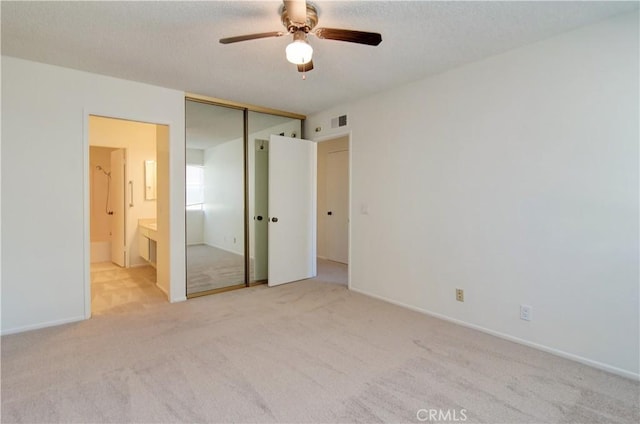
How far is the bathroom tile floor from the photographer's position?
3.70m

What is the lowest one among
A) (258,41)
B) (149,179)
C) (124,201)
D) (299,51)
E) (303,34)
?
(124,201)

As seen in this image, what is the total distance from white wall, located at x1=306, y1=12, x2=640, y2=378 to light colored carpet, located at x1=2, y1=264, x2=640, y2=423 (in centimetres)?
34

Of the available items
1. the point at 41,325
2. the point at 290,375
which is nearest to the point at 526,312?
the point at 290,375

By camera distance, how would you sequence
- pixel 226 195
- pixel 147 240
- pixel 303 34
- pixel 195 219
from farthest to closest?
pixel 147 240 → pixel 226 195 → pixel 195 219 → pixel 303 34

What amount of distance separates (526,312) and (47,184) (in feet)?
14.9

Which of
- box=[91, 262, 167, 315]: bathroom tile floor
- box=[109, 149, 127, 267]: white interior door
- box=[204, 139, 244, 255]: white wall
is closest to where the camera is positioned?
box=[91, 262, 167, 315]: bathroom tile floor

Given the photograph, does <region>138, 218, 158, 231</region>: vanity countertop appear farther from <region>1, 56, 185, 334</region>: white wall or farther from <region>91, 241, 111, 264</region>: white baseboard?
<region>1, 56, 185, 334</region>: white wall

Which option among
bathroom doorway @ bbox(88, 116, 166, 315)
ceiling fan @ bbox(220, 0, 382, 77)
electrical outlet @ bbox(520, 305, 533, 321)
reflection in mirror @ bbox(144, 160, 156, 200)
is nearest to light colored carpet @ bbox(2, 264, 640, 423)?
electrical outlet @ bbox(520, 305, 533, 321)

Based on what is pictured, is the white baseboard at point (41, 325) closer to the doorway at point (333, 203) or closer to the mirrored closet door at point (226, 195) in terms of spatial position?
the mirrored closet door at point (226, 195)

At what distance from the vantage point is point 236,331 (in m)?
3.00

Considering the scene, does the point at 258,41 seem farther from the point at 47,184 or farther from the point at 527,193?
the point at 527,193

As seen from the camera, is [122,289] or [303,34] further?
[122,289]

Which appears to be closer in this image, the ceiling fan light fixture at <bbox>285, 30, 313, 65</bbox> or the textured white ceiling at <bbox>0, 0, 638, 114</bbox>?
the ceiling fan light fixture at <bbox>285, 30, 313, 65</bbox>

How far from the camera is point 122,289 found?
4383mm
